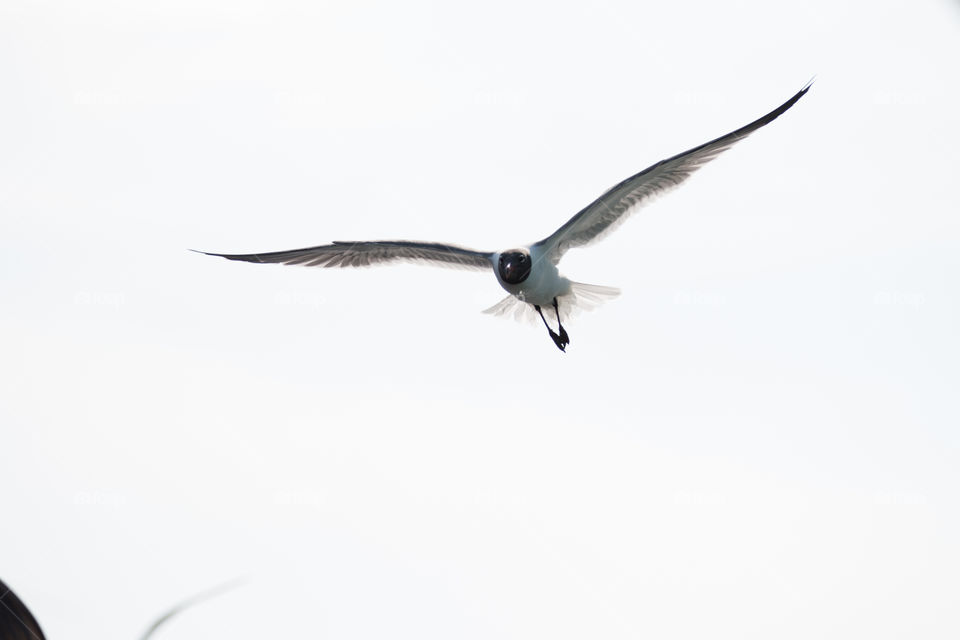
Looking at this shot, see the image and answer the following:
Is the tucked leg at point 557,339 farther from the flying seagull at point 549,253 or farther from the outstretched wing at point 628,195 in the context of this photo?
the outstretched wing at point 628,195

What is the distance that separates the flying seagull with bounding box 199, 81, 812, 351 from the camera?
6570 millimetres

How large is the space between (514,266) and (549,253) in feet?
1.23

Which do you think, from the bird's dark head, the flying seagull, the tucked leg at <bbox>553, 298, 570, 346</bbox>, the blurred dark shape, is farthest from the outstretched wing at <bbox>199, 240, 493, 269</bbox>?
the blurred dark shape

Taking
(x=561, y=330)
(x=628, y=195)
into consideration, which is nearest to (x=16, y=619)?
(x=561, y=330)

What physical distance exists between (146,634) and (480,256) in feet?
10.6

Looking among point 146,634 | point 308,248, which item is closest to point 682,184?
point 308,248

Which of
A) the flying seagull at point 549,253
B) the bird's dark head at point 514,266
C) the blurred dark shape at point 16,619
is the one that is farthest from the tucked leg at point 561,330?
the blurred dark shape at point 16,619

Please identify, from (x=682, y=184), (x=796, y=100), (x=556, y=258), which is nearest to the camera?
(x=796, y=100)

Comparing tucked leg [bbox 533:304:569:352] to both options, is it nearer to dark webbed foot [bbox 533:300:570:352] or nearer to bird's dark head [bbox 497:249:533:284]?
dark webbed foot [bbox 533:300:570:352]

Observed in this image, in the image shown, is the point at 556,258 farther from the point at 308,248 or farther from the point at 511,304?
the point at 308,248

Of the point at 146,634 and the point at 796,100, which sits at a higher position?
the point at 796,100

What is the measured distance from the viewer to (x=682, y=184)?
6.72 metres

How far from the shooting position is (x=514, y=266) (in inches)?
272

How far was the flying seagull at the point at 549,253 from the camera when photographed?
259 inches
